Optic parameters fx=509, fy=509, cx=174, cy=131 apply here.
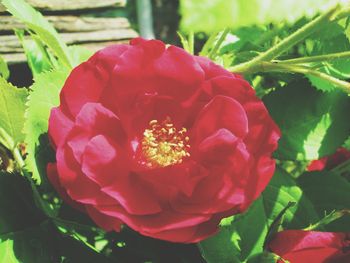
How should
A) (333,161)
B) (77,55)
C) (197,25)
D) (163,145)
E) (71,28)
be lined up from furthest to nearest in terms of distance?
(71,28) → (333,161) → (77,55) → (163,145) → (197,25)

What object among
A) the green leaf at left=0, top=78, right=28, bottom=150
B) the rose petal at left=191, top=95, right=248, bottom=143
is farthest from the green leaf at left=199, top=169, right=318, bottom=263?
the green leaf at left=0, top=78, right=28, bottom=150

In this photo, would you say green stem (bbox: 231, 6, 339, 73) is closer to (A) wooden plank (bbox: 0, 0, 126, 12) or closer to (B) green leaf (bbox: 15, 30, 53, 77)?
(B) green leaf (bbox: 15, 30, 53, 77)

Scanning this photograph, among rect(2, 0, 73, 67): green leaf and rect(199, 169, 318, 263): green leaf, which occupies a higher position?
rect(2, 0, 73, 67): green leaf

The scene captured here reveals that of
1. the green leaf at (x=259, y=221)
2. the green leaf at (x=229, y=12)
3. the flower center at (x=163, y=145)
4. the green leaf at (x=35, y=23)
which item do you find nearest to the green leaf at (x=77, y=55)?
the green leaf at (x=35, y=23)

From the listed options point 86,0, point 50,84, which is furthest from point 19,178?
point 86,0

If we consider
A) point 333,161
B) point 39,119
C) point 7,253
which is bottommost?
point 333,161

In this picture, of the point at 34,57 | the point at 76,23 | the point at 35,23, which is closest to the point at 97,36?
the point at 76,23

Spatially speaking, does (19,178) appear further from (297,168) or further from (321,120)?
(297,168)

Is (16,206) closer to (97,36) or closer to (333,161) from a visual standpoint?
(333,161)
